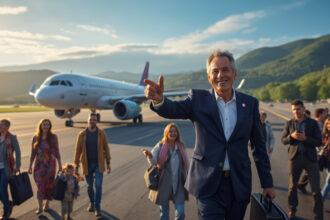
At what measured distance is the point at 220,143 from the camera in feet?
12.1

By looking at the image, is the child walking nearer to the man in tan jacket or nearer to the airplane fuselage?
the man in tan jacket

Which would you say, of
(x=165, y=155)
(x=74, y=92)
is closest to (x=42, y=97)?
(x=74, y=92)

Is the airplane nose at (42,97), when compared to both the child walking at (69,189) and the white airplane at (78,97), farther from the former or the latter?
the child walking at (69,189)

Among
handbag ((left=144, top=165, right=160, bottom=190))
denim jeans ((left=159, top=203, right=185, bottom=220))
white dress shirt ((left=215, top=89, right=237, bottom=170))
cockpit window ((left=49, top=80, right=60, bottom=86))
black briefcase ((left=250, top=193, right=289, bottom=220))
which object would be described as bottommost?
denim jeans ((left=159, top=203, right=185, bottom=220))

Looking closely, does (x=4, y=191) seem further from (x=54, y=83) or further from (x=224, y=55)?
(x=54, y=83)

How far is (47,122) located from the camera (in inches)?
309

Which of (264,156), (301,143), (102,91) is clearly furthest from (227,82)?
(102,91)

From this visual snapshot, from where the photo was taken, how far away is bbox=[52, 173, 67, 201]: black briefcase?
6848 mm

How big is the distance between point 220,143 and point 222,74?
0.61 m

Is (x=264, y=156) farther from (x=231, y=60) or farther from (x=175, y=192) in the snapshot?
(x=175, y=192)

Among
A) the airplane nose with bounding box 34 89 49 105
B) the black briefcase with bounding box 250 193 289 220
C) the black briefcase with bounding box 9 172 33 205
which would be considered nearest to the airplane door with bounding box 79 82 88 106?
the airplane nose with bounding box 34 89 49 105

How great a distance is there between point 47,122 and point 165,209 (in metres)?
2.99

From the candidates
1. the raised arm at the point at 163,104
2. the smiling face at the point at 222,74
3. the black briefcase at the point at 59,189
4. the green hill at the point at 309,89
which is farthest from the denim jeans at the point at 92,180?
the green hill at the point at 309,89

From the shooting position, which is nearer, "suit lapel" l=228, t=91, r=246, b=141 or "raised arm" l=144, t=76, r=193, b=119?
"raised arm" l=144, t=76, r=193, b=119
